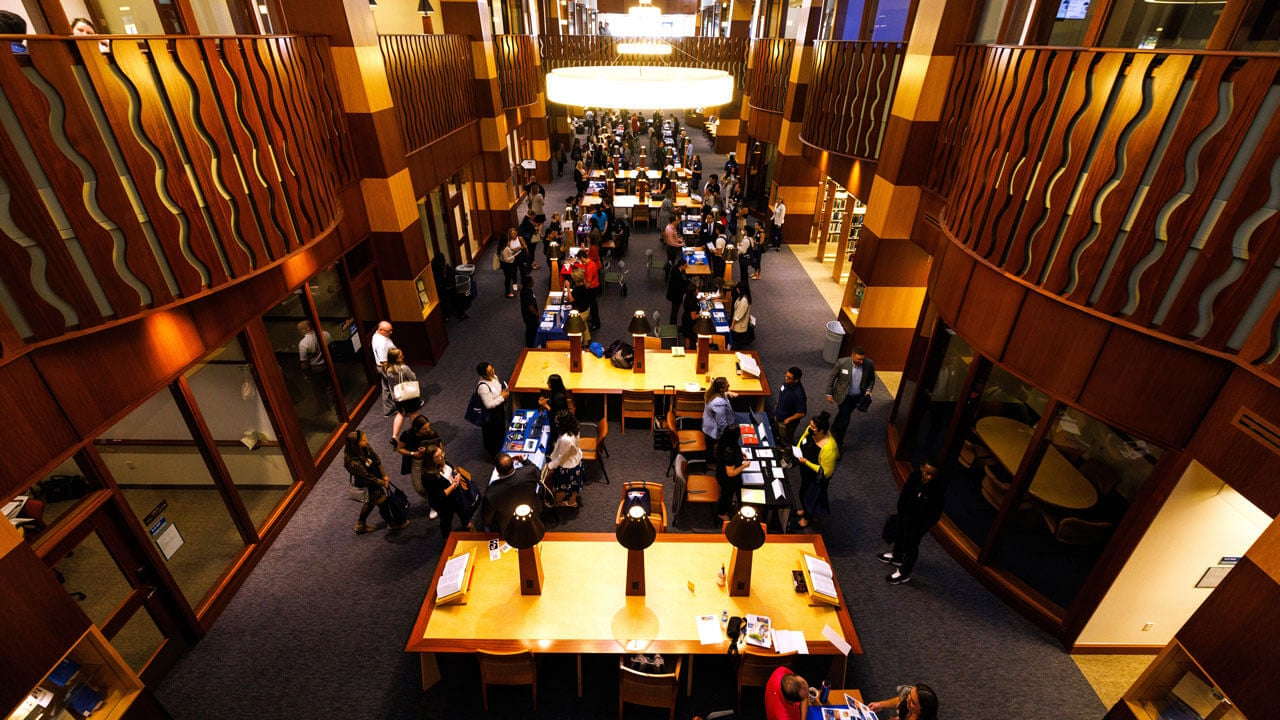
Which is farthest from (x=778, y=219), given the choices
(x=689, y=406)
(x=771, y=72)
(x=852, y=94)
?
(x=689, y=406)

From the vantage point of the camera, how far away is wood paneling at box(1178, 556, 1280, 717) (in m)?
3.68

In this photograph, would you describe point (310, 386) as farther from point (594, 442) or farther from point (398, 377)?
point (594, 442)

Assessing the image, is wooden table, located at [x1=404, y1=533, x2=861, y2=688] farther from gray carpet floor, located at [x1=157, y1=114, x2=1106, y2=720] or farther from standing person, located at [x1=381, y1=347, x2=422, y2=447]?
standing person, located at [x1=381, y1=347, x2=422, y2=447]

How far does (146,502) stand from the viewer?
284 inches

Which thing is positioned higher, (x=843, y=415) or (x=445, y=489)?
(x=445, y=489)

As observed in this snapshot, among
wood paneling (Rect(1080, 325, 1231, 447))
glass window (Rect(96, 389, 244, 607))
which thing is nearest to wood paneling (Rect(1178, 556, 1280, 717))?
wood paneling (Rect(1080, 325, 1231, 447))

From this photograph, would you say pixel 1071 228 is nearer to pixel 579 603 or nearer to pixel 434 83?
pixel 579 603

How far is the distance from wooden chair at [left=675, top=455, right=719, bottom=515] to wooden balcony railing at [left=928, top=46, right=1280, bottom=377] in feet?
13.4

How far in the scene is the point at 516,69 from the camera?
54.0 feet

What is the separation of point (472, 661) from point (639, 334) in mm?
4801

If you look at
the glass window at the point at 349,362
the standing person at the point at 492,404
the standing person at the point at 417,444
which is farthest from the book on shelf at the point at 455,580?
the glass window at the point at 349,362

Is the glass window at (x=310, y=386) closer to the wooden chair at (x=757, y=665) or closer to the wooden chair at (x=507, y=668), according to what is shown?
the wooden chair at (x=507, y=668)

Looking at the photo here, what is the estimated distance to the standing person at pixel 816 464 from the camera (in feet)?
21.4

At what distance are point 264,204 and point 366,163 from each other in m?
2.96
